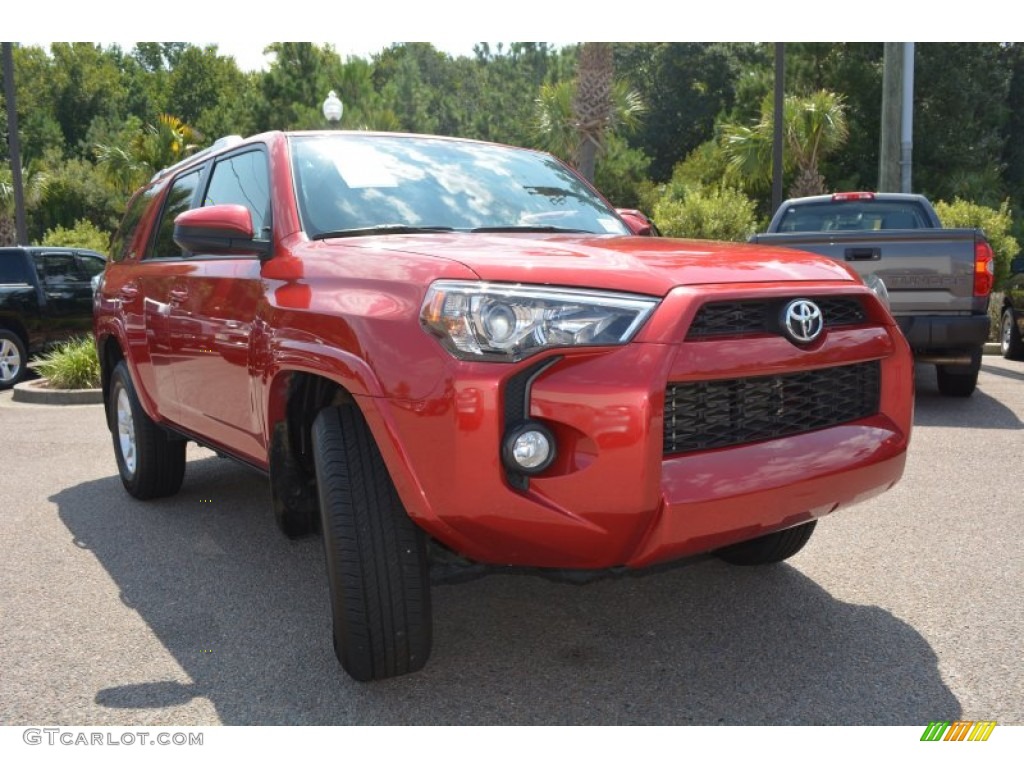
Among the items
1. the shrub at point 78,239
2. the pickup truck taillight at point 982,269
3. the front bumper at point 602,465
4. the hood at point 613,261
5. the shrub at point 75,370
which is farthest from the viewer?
the shrub at point 78,239

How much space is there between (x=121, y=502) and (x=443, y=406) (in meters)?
3.66

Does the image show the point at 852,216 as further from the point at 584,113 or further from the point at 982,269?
the point at 584,113

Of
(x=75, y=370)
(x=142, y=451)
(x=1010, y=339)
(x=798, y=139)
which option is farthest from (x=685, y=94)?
(x=142, y=451)

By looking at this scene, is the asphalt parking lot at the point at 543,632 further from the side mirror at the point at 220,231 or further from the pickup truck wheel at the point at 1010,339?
the pickup truck wheel at the point at 1010,339

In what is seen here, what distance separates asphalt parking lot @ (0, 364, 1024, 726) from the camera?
282cm

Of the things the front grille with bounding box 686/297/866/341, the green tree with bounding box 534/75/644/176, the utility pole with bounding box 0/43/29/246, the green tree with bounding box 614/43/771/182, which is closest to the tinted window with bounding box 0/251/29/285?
the utility pole with bounding box 0/43/29/246

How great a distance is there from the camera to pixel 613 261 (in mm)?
2715

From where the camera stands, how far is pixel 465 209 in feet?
12.0

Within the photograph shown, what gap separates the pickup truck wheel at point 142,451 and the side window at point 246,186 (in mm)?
1351

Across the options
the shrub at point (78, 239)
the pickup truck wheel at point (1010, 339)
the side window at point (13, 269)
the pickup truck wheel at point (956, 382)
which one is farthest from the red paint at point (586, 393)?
the shrub at point (78, 239)

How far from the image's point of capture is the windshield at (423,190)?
3.49 m

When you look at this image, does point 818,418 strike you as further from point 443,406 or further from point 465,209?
point 465,209

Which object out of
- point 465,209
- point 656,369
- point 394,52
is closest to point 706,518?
point 656,369

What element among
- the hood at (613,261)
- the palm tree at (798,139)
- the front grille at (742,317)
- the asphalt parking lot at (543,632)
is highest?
the palm tree at (798,139)
